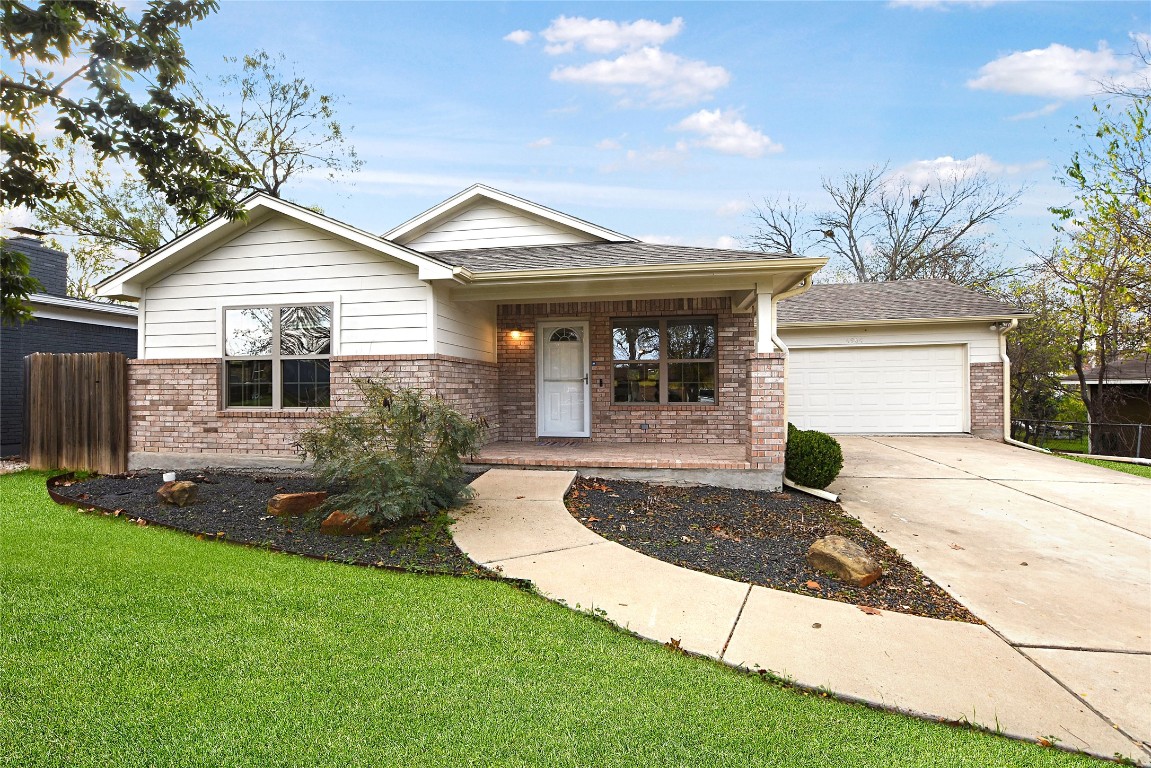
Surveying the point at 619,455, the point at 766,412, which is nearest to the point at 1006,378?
the point at 766,412

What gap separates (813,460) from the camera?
273 inches

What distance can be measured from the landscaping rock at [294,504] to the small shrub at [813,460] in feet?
18.3

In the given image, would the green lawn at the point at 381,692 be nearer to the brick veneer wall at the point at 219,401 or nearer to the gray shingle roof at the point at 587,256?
the brick veneer wall at the point at 219,401

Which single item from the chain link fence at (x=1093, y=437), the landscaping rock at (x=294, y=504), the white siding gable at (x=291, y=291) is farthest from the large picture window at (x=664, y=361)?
the chain link fence at (x=1093, y=437)

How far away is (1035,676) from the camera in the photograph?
2.87 meters

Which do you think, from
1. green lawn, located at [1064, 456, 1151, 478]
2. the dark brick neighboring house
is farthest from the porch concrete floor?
the dark brick neighboring house

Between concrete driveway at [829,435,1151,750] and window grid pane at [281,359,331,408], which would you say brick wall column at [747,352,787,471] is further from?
window grid pane at [281,359,331,408]

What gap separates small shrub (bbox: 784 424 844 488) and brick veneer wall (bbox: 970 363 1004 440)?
7.74 m

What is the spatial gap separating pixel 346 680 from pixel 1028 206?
28.6 metres

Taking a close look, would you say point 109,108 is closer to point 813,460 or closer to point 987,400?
point 813,460

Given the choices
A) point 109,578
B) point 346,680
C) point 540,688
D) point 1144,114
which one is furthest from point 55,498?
point 1144,114

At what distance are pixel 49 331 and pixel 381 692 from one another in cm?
1340

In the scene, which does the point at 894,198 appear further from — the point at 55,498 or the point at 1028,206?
the point at 55,498

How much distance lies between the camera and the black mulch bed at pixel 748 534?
4000mm
